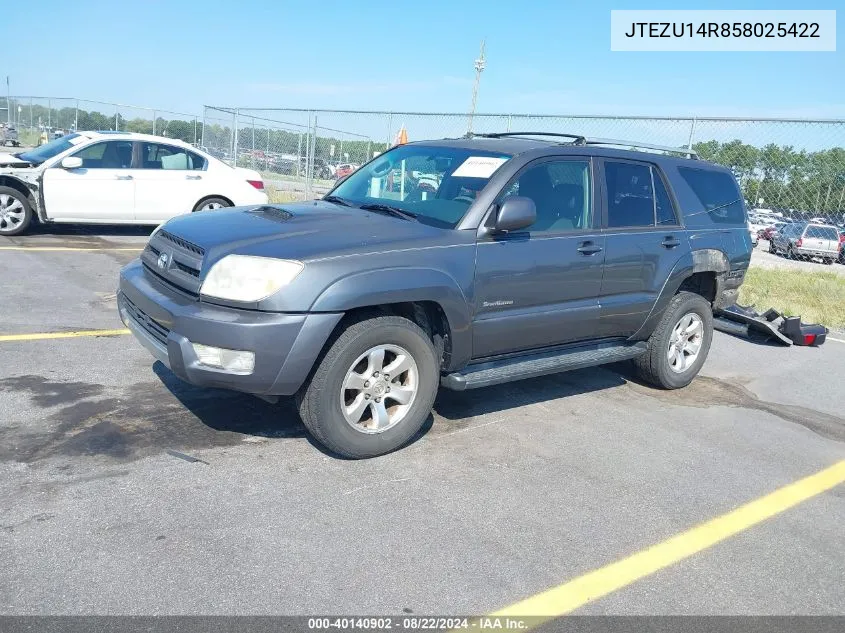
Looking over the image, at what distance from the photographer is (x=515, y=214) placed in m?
4.54

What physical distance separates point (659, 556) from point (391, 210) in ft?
8.53

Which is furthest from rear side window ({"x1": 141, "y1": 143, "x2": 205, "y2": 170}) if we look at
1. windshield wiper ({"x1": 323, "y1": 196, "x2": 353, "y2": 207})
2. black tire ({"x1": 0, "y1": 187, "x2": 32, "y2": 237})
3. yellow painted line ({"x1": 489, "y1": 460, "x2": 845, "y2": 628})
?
yellow painted line ({"x1": 489, "y1": 460, "x2": 845, "y2": 628})

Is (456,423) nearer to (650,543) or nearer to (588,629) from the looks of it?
(650,543)

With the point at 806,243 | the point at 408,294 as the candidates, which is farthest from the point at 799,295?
the point at 806,243

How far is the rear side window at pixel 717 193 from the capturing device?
20.6 ft

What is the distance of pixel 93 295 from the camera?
7.62m

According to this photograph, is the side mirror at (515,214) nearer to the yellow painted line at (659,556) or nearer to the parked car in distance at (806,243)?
the yellow painted line at (659,556)

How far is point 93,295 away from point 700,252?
561cm

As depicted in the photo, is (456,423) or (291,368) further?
(456,423)

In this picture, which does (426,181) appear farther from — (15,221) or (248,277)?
(15,221)

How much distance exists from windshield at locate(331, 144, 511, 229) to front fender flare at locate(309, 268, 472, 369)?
1.52 feet

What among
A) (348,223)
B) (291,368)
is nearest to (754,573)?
(291,368)

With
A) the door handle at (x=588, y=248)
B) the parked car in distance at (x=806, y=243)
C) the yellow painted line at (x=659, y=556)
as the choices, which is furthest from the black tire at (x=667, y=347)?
the parked car in distance at (x=806, y=243)

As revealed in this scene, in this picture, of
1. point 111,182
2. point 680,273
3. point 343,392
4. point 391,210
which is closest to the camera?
point 343,392
